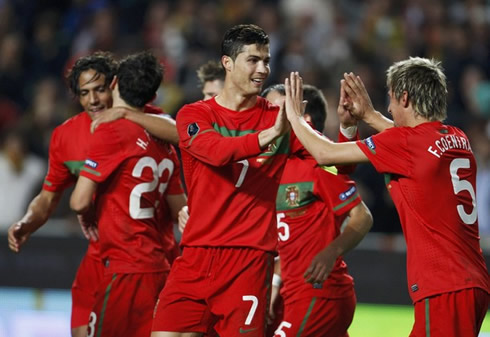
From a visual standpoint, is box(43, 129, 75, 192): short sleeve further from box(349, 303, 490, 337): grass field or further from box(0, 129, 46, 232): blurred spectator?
box(0, 129, 46, 232): blurred spectator

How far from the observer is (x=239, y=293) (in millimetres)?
5707

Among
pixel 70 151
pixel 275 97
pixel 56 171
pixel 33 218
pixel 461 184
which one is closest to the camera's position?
pixel 461 184

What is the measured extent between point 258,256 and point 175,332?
2.13ft

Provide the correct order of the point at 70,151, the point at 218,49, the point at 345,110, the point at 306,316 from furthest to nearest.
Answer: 1. the point at 218,49
2. the point at 70,151
3. the point at 306,316
4. the point at 345,110

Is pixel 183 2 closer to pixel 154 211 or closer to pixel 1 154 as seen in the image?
pixel 1 154

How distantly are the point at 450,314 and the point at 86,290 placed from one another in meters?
2.73

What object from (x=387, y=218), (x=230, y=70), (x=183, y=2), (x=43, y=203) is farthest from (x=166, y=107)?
(x=230, y=70)

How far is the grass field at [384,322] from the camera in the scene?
8.93m

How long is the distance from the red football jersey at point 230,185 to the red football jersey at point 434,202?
62 cm

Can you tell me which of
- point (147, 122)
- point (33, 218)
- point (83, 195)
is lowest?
point (33, 218)

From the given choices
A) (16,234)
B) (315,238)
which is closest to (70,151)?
(16,234)

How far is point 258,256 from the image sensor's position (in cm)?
575

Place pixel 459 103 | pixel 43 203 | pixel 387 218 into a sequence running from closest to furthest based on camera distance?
pixel 43 203
pixel 387 218
pixel 459 103

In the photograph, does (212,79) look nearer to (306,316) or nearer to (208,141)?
(208,141)
